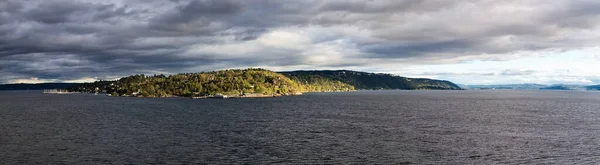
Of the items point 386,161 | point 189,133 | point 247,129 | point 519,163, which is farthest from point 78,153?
point 519,163

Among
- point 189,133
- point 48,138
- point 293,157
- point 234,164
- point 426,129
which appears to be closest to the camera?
point 234,164

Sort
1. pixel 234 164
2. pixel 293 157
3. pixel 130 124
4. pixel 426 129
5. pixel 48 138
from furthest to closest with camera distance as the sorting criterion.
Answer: pixel 130 124 < pixel 426 129 < pixel 48 138 < pixel 293 157 < pixel 234 164

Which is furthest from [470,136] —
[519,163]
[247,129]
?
[247,129]

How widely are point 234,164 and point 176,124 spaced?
59.0 metres

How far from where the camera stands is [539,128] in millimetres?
101812

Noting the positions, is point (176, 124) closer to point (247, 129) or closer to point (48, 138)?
point (247, 129)

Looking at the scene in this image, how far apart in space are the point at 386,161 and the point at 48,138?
65162 millimetres

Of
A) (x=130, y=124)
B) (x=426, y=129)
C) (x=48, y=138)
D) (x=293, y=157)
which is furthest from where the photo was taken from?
(x=130, y=124)

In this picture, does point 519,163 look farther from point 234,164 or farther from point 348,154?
point 234,164

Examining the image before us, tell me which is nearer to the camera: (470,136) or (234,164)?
(234,164)

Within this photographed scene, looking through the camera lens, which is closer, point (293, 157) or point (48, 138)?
point (293, 157)

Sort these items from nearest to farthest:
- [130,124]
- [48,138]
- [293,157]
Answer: [293,157] → [48,138] → [130,124]

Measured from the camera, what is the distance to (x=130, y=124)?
109688 millimetres

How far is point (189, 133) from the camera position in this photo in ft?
299
